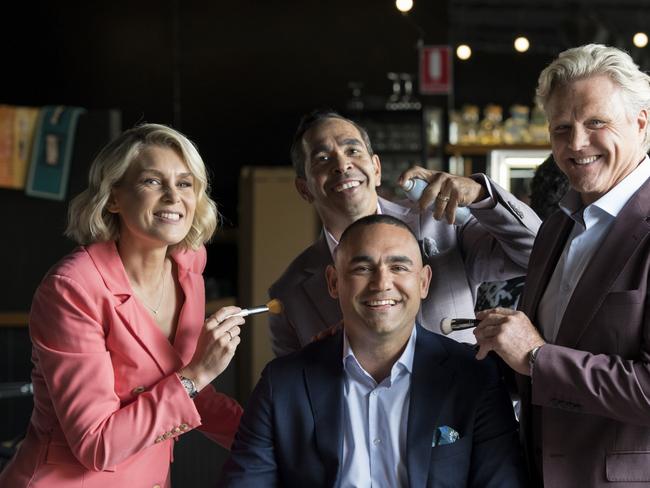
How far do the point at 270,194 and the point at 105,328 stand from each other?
4.51m

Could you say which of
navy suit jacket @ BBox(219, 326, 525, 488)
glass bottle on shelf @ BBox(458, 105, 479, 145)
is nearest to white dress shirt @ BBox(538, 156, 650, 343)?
navy suit jacket @ BBox(219, 326, 525, 488)

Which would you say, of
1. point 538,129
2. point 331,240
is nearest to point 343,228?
point 331,240

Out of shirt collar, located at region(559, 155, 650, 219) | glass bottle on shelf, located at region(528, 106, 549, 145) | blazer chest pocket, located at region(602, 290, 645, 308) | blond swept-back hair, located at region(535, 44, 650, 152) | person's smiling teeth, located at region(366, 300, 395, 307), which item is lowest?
person's smiling teeth, located at region(366, 300, 395, 307)

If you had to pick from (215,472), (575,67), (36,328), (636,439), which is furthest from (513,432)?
(215,472)

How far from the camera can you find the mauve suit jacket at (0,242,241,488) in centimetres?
213

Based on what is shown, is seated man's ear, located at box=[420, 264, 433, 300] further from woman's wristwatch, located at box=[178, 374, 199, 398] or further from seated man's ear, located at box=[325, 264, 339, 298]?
woman's wristwatch, located at box=[178, 374, 199, 398]

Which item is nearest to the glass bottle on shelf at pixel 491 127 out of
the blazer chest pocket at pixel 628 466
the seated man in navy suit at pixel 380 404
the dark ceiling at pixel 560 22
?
the dark ceiling at pixel 560 22

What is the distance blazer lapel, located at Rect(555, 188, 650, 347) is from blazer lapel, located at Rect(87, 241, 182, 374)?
93 centimetres

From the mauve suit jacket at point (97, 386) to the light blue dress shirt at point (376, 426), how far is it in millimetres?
361

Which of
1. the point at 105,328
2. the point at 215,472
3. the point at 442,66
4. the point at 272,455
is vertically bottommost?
the point at 215,472

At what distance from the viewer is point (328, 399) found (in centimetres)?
224

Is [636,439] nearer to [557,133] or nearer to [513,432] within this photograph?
[513,432]

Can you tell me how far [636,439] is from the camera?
190 centimetres

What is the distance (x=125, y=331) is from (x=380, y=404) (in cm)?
61
